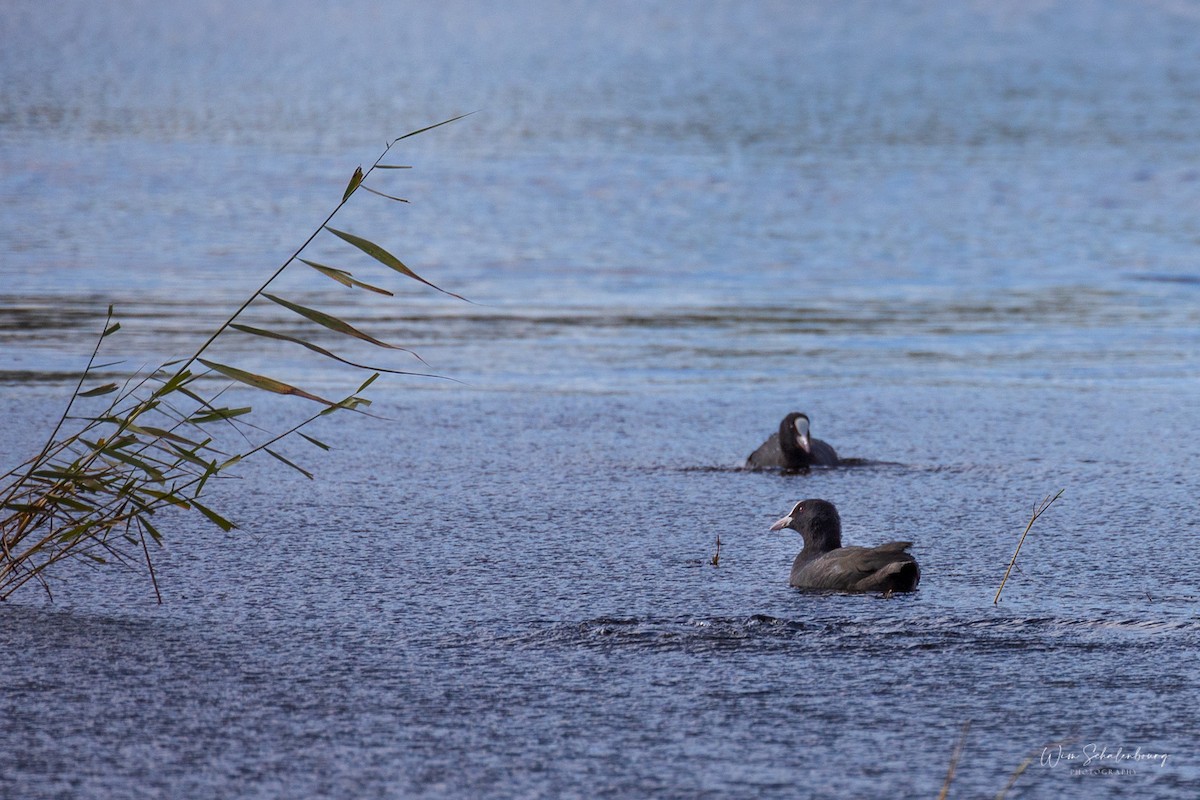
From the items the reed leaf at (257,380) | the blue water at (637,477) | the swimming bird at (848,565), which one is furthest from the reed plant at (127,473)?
the swimming bird at (848,565)

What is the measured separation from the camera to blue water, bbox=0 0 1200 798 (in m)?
3.95

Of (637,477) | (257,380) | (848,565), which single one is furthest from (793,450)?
(257,380)

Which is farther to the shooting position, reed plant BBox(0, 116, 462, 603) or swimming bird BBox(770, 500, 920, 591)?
swimming bird BBox(770, 500, 920, 591)

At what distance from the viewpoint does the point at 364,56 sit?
4547cm

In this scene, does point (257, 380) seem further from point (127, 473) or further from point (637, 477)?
point (637, 477)

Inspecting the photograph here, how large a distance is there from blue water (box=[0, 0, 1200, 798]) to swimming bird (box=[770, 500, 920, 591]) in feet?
0.27

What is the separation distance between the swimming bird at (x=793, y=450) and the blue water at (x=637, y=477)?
0.73ft

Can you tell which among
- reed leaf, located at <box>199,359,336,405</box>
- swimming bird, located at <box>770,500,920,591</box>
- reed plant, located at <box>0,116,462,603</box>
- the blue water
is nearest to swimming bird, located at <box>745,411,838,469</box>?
the blue water

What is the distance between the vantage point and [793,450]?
750cm

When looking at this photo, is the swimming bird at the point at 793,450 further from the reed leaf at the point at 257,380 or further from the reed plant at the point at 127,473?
the reed leaf at the point at 257,380

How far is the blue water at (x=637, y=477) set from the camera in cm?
395

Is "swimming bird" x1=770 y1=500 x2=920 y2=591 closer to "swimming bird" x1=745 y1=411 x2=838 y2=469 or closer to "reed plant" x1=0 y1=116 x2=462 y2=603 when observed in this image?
"reed plant" x1=0 y1=116 x2=462 y2=603

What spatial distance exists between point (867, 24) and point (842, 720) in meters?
47.3

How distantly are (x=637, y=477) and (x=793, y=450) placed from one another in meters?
0.72
